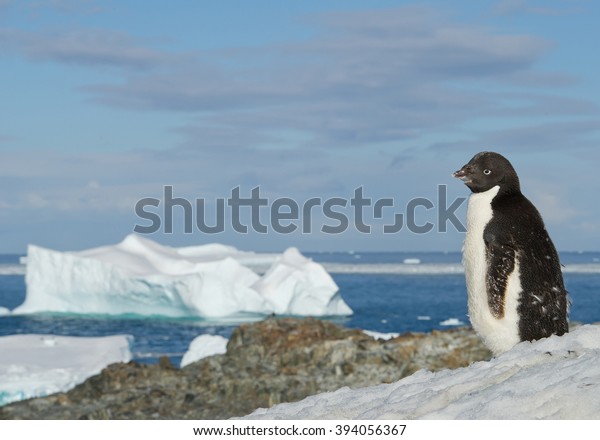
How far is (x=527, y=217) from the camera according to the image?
577cm

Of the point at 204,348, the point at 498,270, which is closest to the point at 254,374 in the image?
the point at 498,270

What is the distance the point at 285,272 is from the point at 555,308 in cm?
3383

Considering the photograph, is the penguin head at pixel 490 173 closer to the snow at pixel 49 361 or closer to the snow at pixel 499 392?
the snow at pixel 499 392

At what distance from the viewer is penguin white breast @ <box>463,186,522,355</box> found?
568cm

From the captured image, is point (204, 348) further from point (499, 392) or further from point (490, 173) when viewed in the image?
point (499, 392)

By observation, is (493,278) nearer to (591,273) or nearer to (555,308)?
(555,308)

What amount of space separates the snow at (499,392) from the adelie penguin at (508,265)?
444 mm

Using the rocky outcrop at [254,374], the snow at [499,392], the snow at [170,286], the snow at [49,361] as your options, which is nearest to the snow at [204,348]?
the snow at [49,361]

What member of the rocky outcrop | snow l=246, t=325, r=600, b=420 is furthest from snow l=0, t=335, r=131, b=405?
snow l=246, t=325, r=600, b=420

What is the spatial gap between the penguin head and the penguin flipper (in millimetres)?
375

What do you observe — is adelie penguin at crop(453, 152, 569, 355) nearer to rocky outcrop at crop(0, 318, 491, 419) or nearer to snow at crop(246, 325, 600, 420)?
snow at crop(246, 325, 600, 420)

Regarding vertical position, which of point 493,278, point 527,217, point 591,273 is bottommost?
point 591,273

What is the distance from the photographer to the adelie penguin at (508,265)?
5660mm
